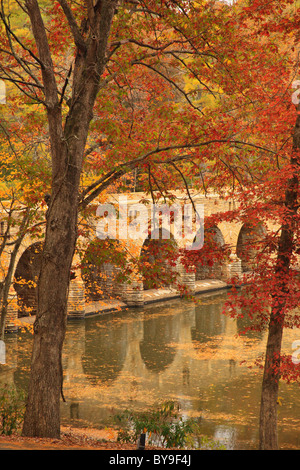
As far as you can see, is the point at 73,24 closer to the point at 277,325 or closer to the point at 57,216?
the point at 57,216

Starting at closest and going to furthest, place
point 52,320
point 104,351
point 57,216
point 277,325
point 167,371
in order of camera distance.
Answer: point 52,320 < point 57,216 < point 277,325 < point 167,371 < point 104,351

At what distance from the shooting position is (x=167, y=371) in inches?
656

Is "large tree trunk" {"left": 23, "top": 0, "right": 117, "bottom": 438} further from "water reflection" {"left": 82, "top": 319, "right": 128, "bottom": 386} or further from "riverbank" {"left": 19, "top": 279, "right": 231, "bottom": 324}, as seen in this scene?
"riverbank" {"left": 19, "top": 279, "right": 231, "bottom": 324}

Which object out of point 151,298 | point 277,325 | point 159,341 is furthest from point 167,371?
point 151,298

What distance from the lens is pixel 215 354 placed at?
1864cm

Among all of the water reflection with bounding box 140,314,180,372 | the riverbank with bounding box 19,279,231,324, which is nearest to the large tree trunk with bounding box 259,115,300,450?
the water reflection with bounding box 140,314,180,372

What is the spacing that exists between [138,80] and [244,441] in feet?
27.8

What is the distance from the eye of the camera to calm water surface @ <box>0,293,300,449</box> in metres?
12.6

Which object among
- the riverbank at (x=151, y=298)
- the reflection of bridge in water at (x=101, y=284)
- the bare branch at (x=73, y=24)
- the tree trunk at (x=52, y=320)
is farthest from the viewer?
the riverbank at (x=151, y=298)

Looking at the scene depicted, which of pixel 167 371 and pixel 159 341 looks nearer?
pixel 167 371

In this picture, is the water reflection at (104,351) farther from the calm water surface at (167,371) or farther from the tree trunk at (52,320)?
the tree trunk at (52,320)

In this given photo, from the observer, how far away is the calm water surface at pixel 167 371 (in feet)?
41.4

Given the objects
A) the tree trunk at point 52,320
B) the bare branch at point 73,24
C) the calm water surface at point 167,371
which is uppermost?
the bare branch at point 73,24

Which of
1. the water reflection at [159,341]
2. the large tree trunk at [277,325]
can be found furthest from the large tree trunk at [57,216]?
the water reflection at [159,341]
